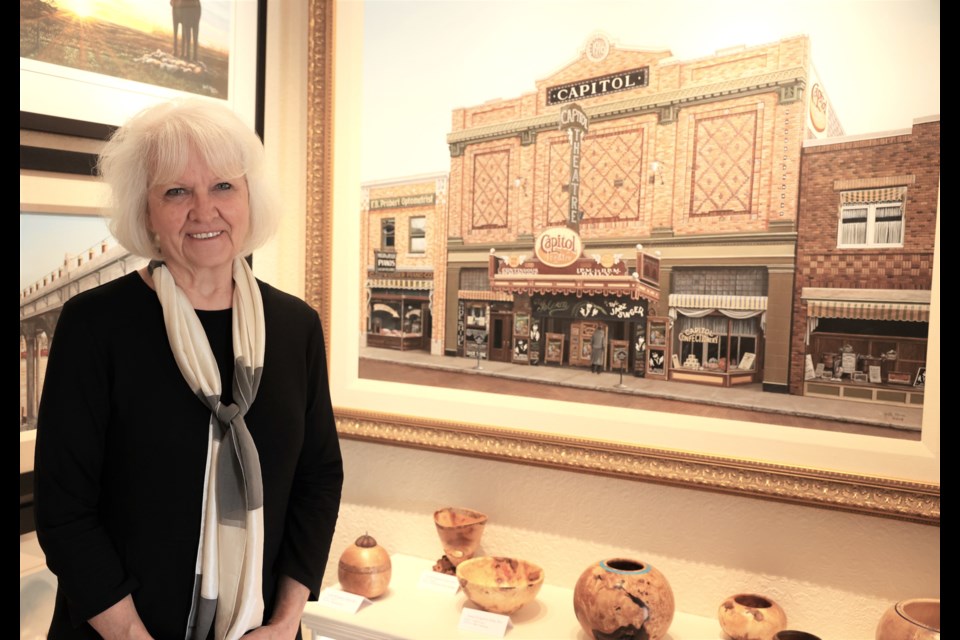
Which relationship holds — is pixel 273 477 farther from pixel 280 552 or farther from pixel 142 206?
pixel 142 206

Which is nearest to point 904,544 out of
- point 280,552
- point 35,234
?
point 280,552

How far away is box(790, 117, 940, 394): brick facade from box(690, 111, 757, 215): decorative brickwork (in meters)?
0.13

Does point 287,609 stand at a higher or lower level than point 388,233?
lower

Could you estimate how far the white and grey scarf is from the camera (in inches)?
51.1

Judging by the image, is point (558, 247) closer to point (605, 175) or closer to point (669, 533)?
point (605, 175)

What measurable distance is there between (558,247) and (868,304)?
768 millimetres

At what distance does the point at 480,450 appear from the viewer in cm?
209

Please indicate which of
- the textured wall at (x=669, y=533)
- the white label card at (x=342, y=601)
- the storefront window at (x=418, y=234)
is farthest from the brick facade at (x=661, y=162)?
the white label card at (x=342, y=601)

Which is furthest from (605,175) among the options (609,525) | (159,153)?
(159,153)

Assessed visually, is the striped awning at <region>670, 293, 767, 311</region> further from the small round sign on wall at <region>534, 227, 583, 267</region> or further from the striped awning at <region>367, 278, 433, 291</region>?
the striped awning at <region>367, 278, 433, 291</region>

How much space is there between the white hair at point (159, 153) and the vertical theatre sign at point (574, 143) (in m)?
0.87

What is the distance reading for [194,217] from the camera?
1.33 m
